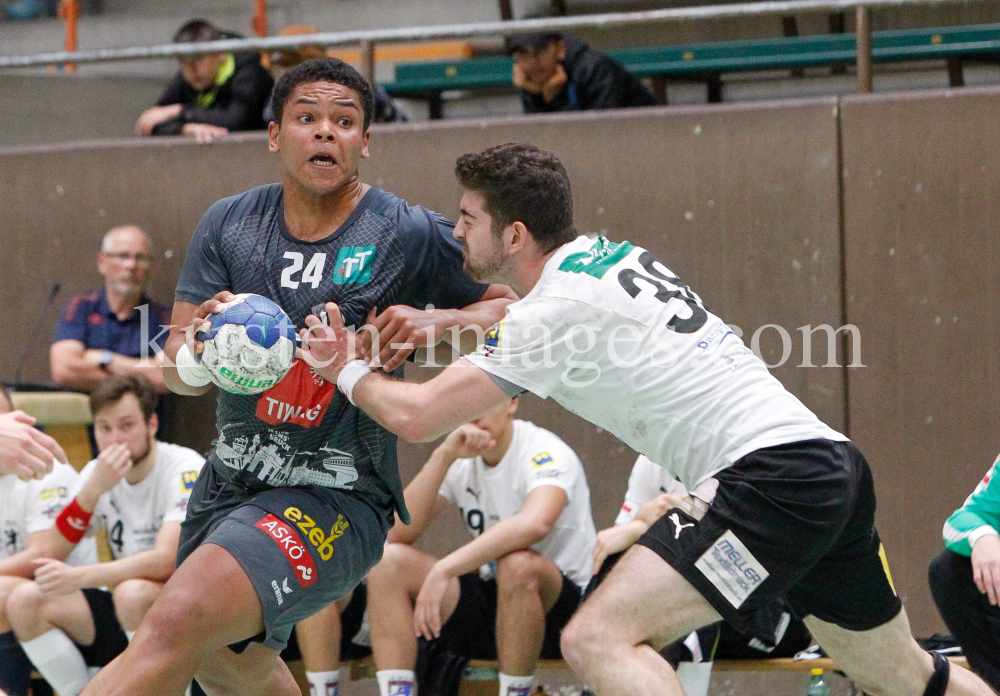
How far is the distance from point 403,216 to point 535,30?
2896 millimetres

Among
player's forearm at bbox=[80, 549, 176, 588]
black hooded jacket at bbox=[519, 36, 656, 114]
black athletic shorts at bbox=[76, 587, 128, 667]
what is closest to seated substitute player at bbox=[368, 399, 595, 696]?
player's forearm at bbox=[80, 549, 176, 588]

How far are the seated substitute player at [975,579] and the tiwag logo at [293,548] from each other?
2.52m

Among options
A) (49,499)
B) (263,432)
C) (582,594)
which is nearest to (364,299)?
(263,432)

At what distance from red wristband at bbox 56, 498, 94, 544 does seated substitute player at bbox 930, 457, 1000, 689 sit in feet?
12.7

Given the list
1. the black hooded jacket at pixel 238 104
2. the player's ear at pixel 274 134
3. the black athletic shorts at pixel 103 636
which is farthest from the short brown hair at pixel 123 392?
→ the player's ear at pixel 274 134

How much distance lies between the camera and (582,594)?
5273mm

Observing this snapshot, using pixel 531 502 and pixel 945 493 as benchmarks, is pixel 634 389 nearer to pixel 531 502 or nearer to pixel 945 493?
pixel 531 502

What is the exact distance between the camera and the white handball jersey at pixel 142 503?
18.7ft

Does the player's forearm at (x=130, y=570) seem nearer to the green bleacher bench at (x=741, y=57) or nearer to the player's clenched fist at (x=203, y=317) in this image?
the player's clenched fist at (x=203, y=317)

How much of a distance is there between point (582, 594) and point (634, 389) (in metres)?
2.09

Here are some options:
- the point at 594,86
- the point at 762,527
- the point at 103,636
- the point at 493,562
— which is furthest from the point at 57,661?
the point at 594,86

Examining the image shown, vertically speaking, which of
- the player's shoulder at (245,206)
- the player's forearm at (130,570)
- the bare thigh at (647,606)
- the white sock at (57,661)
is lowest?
the white sock at (57,661)

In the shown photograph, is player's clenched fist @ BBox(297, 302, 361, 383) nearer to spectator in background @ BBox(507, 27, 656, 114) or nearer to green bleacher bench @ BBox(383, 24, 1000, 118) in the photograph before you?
spectator in background @ BBox(507, 27, 656, 114)

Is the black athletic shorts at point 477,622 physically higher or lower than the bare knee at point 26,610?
lower
